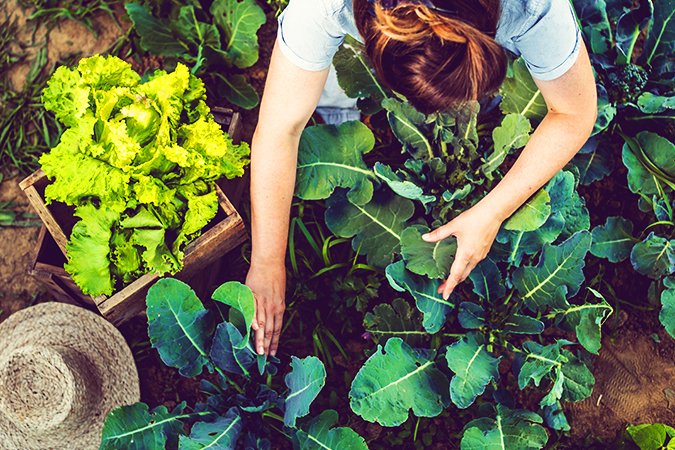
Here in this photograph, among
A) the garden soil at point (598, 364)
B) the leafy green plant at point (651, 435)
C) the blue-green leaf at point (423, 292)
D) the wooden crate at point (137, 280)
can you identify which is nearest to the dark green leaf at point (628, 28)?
the garden soil at point (598, 364)

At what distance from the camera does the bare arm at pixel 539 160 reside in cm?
165

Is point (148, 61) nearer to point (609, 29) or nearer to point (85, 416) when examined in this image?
point (85, 416)

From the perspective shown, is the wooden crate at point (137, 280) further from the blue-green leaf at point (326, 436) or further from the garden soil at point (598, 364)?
the blue-green leaf at point (326, 436)

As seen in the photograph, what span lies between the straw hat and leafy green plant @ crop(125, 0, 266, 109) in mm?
989

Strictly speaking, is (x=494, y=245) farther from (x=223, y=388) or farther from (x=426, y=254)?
(x=223, y=388)

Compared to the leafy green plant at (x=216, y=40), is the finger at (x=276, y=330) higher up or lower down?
lower down

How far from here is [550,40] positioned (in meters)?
1.48

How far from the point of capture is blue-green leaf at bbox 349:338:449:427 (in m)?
1.89

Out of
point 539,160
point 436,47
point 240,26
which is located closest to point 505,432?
point 539,160

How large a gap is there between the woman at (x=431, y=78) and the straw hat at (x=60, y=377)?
54 centimetres

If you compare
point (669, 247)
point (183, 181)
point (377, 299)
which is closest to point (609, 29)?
point (669, 247)

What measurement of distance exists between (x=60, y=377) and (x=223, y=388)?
1.69 ft

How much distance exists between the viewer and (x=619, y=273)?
8.10 feet

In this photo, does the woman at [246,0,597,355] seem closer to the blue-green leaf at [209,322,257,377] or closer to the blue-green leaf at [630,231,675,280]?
the blue-green leaf at [209,322,257,377]
